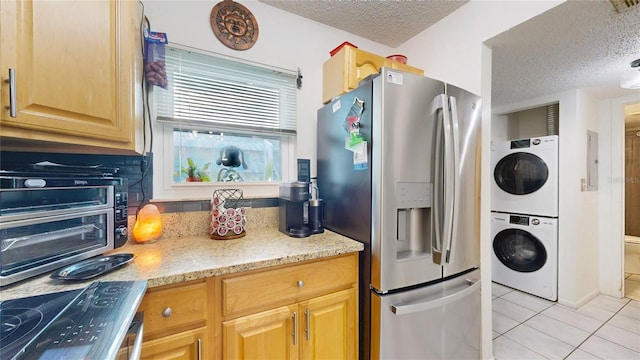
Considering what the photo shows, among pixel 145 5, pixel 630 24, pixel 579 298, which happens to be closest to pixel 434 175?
pixel 630 24

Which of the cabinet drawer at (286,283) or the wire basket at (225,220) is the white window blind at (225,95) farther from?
the cabinet drawer at (286,283)

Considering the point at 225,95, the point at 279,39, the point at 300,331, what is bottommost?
the point at 300,331

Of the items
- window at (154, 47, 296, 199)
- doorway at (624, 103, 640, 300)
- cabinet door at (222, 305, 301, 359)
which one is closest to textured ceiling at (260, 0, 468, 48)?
window at (154, 47, 296, 199)

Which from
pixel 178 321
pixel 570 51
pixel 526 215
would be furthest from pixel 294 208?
pixel 526 215

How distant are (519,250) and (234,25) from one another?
143 inches

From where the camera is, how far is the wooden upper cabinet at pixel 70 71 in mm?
752

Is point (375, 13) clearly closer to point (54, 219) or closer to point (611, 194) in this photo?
point (54, 219)

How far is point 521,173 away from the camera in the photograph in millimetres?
2793

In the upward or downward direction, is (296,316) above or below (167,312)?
below

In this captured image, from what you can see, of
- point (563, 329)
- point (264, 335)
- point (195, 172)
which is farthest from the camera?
point (563, 329)

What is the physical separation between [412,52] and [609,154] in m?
2.61

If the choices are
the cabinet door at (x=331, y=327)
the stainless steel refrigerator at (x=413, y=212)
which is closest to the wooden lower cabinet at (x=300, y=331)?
the cabinet door at (x=331, y=327)

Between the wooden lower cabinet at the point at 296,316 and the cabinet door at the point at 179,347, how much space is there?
0.23ft

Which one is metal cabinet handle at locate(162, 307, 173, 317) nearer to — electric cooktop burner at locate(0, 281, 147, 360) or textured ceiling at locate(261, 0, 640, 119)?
electric cooktop burner at locate(0, 281, 147, 360)
